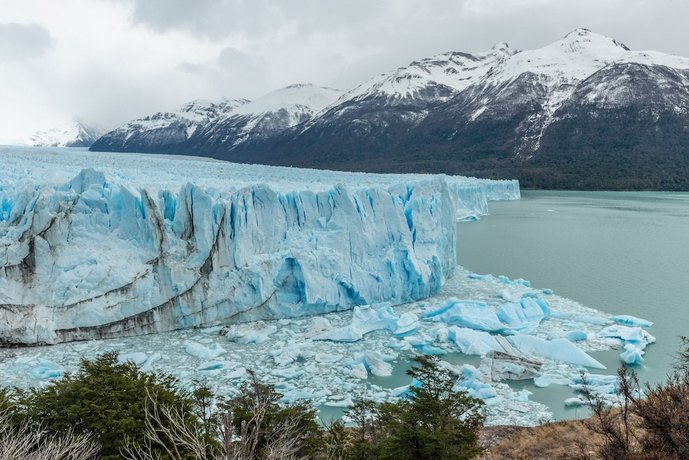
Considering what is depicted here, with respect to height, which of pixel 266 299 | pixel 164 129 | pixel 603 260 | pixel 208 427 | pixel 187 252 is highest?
pixel 164 129

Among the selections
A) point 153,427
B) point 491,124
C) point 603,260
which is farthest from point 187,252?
point 491,124

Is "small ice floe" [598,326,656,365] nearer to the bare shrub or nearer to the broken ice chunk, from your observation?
the broken ice chunk

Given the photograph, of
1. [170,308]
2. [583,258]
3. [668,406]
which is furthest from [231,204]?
[583,258]

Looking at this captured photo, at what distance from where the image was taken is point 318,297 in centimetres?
1032

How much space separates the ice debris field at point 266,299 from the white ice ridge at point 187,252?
0.03 m

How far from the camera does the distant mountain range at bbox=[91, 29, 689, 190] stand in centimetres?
5441

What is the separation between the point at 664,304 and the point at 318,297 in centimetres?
793

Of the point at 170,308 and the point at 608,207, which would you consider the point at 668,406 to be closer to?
the point at 170,308

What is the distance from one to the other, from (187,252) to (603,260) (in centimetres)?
1324

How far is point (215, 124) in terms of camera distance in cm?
10862

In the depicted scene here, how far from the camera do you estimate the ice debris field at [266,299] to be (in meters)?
7.50

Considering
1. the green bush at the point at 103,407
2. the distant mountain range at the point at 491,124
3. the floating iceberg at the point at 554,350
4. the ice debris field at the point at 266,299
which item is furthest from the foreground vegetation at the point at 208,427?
the distant mountain range at the point at 491,124

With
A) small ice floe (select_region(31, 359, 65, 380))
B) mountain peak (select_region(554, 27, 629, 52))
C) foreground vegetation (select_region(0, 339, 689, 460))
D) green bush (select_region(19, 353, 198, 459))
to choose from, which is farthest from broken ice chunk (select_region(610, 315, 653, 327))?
mountain peak (select_region(554, 27, 629, 52))

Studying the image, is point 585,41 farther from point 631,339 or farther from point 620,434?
point 620,434
